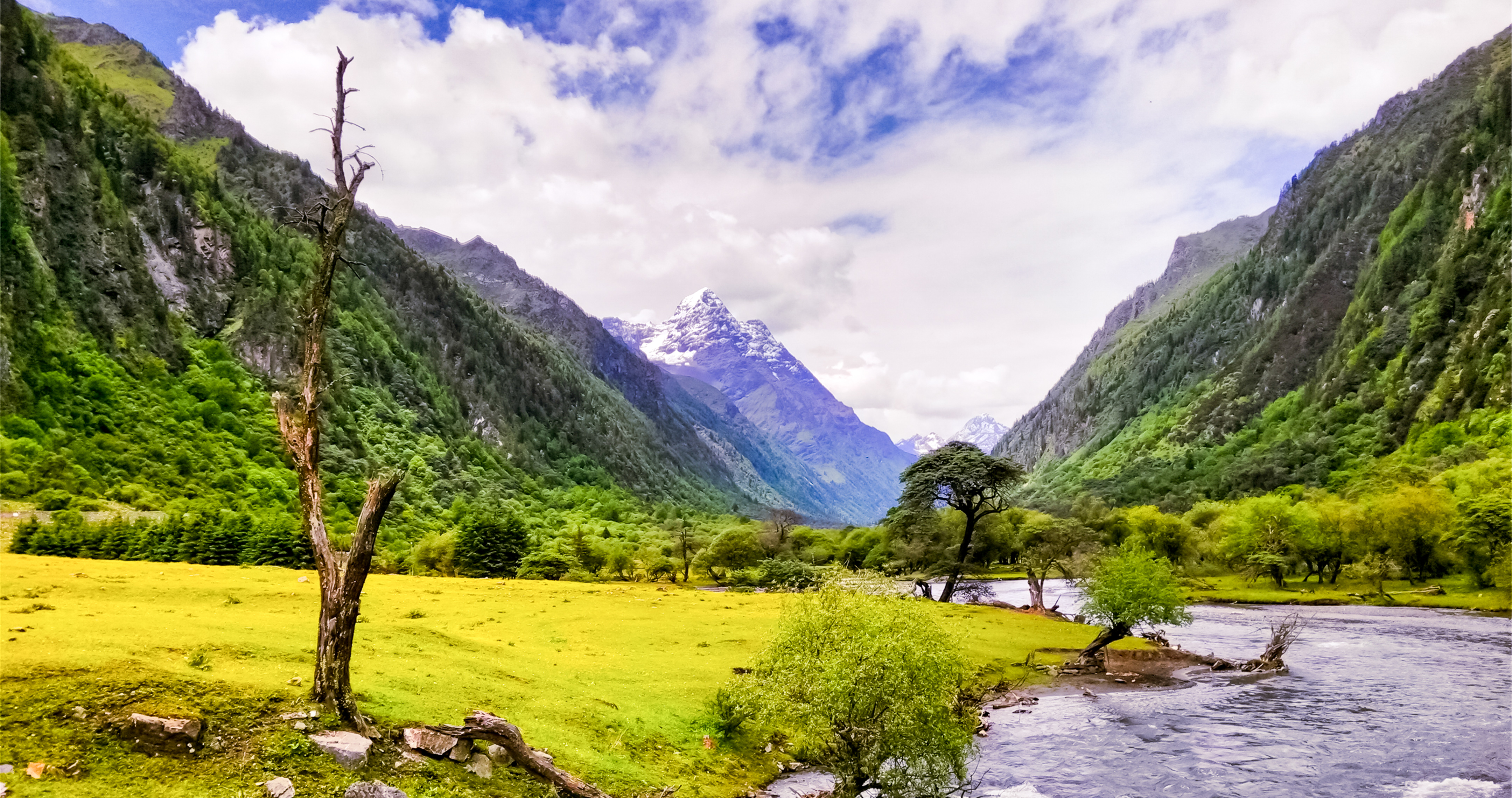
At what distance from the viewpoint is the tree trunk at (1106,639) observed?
56125 mm

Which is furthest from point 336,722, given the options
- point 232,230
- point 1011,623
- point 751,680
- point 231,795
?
point 232,230

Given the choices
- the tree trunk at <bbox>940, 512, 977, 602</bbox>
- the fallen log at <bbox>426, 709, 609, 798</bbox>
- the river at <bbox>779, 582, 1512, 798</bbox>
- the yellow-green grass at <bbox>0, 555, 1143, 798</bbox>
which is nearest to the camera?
the yellow-green grass at <bbox>0, 555, 1143, 798</bbox>

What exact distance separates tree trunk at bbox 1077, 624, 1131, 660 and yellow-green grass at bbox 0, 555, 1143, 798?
3922mm

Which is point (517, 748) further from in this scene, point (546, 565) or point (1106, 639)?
point (546, 565)

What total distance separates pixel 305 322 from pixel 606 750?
57.6ft

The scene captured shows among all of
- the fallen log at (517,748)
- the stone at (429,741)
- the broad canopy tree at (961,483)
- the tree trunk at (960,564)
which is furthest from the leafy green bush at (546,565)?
the stone at (429,741)

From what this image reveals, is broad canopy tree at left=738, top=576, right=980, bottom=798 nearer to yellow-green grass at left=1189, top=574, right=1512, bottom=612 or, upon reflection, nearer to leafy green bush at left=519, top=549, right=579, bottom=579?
yellow-green grass at left=1189, top=574, right=1512, bottom=612

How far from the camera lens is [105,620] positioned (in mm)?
29953

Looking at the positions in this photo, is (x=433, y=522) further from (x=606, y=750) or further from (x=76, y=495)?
(x=606, y=750)

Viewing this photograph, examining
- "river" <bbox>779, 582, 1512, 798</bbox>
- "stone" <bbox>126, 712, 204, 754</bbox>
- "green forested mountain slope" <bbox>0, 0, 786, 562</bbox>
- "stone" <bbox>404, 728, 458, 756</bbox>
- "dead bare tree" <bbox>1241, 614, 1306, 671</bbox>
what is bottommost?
"river" <bbox>779, 582, 1512, 798</bbox>

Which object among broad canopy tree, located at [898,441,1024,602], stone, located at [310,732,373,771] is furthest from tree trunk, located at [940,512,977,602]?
stone, located at [310,732,373,771]

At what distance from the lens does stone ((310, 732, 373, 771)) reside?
20.2 metres

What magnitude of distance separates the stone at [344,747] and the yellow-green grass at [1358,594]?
107m

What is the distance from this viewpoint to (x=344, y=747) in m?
20.5
